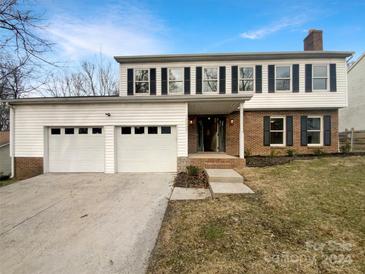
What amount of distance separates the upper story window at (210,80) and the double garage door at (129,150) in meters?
4.48

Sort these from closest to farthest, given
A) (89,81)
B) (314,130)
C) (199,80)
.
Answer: (199,80)
(314,130)
(89,81)

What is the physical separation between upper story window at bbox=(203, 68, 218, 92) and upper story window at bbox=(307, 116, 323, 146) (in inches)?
232

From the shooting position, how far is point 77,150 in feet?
31.1

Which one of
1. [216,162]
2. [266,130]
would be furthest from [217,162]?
[266,130]

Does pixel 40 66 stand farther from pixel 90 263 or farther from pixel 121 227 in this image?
pixel 90 263

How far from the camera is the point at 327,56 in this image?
1216cm

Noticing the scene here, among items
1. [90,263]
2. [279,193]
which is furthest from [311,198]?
[90,263]

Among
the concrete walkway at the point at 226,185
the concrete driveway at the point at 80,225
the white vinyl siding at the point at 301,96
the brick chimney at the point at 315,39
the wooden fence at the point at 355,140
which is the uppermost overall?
the brick chimney at the point at 315,39

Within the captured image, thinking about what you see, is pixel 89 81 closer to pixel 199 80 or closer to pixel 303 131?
pixel 199 80

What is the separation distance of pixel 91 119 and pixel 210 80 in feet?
22.8

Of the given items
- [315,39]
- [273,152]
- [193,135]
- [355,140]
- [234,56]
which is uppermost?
[315,39]

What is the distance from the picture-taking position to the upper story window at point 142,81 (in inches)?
508

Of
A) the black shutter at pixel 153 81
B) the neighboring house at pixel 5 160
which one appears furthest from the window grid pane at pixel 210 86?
the neighboring house at pixel 5 160

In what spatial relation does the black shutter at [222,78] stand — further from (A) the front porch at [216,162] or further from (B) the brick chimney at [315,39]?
(B) the brick chimney at [315,39]
